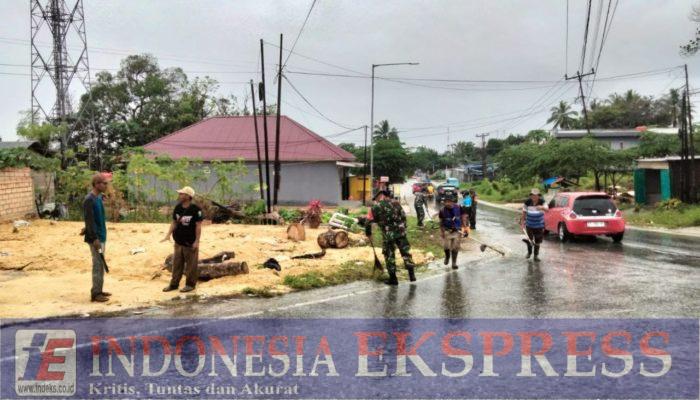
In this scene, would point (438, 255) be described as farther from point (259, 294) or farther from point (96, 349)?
point (96, 349)

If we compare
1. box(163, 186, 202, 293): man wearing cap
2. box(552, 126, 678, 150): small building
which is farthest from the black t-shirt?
box(552, 126, 678, 150): small building

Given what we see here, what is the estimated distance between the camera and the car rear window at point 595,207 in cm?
1631

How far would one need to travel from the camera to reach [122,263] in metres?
11.4

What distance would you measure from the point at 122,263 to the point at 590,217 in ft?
41.2

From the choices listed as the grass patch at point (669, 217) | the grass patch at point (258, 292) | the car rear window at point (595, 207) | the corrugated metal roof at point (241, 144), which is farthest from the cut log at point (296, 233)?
the corrugated metal roof at point (241, 144)

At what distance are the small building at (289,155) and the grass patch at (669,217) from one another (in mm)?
16735

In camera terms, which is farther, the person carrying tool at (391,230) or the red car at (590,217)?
the red car at (590,217)

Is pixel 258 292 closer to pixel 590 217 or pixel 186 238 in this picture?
pixel 186 238

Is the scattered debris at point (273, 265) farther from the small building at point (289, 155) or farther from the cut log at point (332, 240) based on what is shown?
the small building at point (289, 155)

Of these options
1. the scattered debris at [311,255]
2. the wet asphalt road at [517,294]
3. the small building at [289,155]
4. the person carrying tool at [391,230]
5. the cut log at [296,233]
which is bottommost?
the wet asphalt road at [517,294]

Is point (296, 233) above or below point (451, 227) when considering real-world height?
below

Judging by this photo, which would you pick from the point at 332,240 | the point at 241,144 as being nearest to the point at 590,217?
the point at 332,240

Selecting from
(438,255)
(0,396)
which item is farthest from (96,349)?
(438,255)

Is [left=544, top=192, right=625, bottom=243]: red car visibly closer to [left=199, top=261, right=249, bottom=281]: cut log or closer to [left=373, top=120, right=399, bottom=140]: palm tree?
[left=199, top=261, right=249, bottom=281]: cut log
